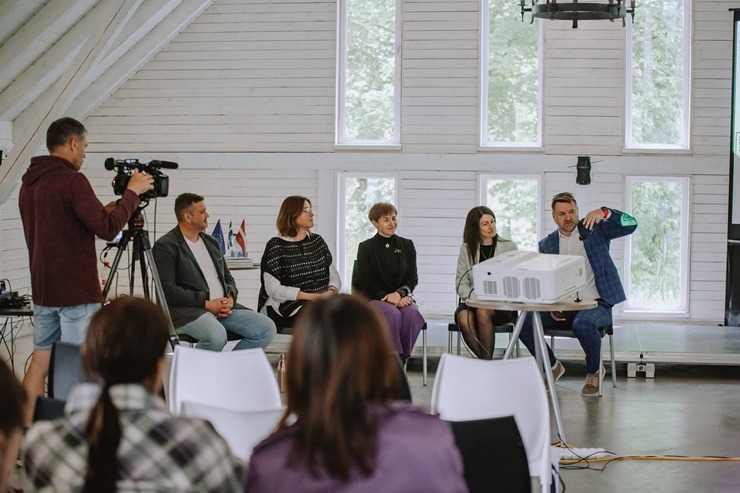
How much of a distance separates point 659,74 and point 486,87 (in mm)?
1480

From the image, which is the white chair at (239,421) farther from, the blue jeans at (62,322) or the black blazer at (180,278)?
the black blazer at (180,278)

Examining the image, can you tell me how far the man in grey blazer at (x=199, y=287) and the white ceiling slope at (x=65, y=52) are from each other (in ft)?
5.27

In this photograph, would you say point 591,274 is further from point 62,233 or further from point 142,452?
point 142,452

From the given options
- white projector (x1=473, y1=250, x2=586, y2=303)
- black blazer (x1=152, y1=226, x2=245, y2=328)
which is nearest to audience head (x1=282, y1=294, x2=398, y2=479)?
Result: white projector (x1=473, y1=250, x2=586, y2=303)

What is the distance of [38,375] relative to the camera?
4137mm

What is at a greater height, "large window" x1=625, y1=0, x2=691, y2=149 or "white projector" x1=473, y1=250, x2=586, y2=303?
"large window" x1=625, y1=0, x2=691, y2=149

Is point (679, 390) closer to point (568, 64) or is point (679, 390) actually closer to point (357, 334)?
point (568, 64)

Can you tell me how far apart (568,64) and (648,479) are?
494cm

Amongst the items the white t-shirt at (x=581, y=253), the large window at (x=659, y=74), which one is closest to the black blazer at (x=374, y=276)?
the white t-shirt at (x=581, y=253)

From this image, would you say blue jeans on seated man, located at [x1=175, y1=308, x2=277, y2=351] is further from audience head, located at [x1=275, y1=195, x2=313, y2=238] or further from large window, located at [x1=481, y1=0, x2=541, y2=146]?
large window, located at [x1=481, y1=0, x2=541, y2=146]

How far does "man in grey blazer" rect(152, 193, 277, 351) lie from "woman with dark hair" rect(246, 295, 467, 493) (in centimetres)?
369

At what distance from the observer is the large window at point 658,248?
339 inches

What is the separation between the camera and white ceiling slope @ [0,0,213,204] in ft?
21.3

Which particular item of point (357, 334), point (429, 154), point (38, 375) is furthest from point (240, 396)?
point (429, 154)
